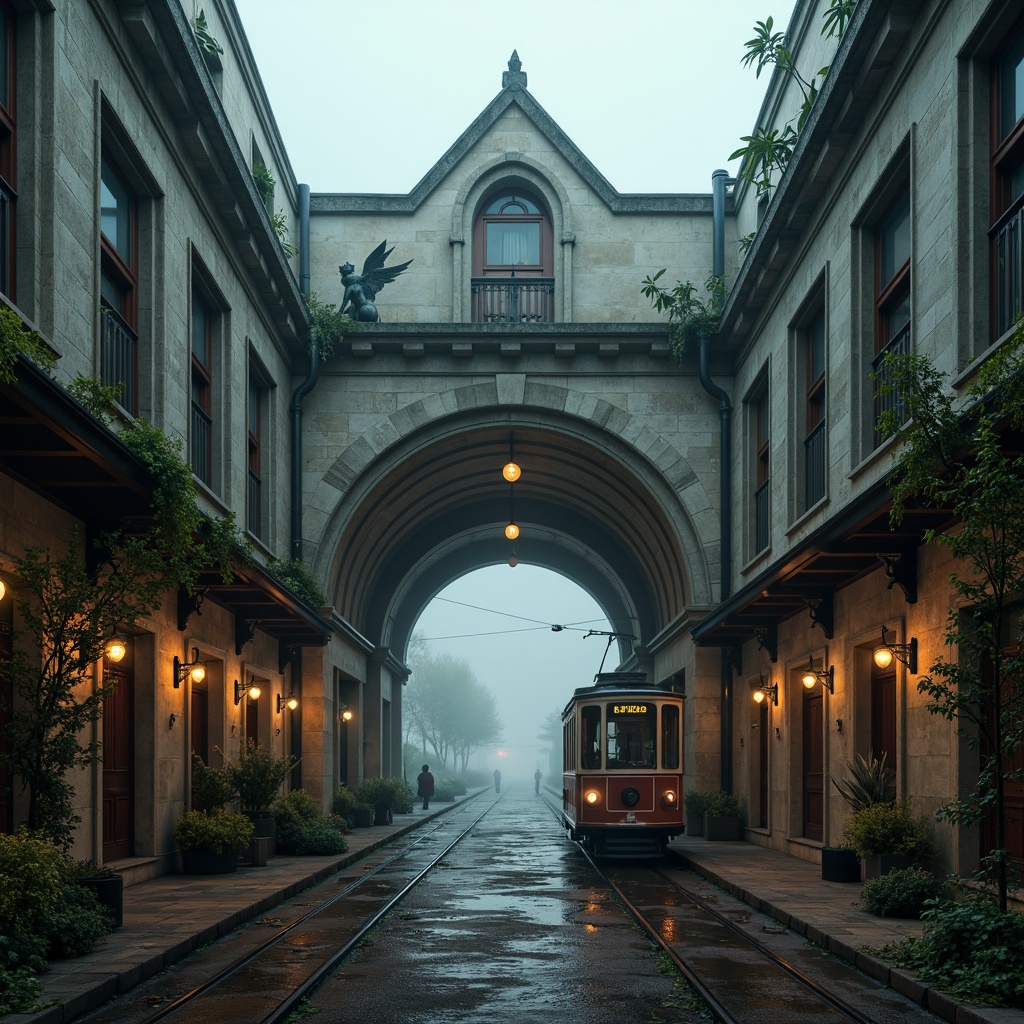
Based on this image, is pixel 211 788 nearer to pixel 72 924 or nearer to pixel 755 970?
pixel 72 924

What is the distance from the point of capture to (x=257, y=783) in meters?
19.6

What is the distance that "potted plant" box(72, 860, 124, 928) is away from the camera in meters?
11.6

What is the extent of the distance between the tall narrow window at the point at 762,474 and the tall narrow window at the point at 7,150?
570 inches

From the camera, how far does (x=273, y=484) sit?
24375 mm

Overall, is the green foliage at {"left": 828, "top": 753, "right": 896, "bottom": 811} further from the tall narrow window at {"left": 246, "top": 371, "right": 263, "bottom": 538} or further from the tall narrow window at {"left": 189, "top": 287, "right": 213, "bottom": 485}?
the tall narrow window at {"left": 246, "top": 371, "right": 263, "bottom": 538}

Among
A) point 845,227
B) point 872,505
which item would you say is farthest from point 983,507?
point 845,227

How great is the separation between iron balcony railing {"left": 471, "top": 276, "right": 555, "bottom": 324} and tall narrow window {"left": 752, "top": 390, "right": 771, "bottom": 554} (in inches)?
190

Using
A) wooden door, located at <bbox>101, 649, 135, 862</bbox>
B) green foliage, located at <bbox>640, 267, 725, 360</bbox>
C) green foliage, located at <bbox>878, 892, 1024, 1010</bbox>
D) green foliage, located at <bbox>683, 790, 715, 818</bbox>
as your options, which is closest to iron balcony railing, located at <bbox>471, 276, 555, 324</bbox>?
green foliage, located at <bbox>640, 267, 725, 360</bbox>

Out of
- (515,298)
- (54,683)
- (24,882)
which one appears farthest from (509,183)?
(24,882)

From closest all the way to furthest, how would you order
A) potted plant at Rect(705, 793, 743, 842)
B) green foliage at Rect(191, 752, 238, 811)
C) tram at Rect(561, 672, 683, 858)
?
green foliage at Rect(191, 752, 238, 811) → tram at Rect(561, 672, 683, 858) → potted plant at Rect(705, 793, 743, 842)

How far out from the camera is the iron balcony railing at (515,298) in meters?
27.1

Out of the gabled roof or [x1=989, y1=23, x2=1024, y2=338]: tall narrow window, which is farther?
the gabled roof

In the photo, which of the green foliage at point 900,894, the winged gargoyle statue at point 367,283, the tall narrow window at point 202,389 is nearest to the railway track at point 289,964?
the green foliage at point 900,894

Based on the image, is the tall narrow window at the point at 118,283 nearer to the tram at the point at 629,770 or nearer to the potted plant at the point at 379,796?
the tram at the point at 629,770
